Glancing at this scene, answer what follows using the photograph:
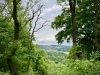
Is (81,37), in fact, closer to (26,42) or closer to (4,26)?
(26,42)

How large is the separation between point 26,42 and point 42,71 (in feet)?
44.6

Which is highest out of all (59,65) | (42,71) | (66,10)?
(66,10)

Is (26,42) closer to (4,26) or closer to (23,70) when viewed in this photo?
(4,26)

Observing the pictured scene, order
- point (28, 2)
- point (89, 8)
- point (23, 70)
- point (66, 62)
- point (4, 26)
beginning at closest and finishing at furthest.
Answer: point (66, 62), point (4, 26), point (23, 70), point (28, 2), point (89, 8)

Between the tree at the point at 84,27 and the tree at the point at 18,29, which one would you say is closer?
the tree at the point at 18,29

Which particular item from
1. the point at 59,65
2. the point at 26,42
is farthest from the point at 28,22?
the point at 59,65

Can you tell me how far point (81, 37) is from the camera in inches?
1430

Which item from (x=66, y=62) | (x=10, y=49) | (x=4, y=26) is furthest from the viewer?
(x=4, y=26)

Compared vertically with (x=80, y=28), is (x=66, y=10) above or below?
above

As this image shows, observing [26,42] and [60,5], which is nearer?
[26,42]

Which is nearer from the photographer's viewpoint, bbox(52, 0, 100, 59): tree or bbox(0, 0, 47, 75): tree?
bbox(0, 0, 47, 75): tree

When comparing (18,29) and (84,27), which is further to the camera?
(84,27)

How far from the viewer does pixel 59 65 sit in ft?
50.0

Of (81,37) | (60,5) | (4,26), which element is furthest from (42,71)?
(4,26)
